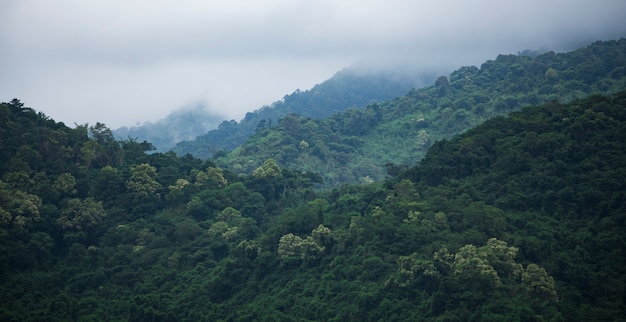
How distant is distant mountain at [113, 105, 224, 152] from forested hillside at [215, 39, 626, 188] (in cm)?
5429

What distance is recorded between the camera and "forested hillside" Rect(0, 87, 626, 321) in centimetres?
3161

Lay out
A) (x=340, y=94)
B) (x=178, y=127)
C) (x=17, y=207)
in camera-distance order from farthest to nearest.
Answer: (x=178, y=127) < (x=340, y=94) < (x=17, y=207)

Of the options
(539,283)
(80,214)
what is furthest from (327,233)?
(80,214)

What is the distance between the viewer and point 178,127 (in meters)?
130

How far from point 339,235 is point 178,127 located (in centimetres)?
9400

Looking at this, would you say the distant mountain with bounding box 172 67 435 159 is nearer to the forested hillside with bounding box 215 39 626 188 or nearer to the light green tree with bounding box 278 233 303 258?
the forested hillside with bounding box 215 39 626 188

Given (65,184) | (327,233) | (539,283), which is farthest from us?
(65,184)

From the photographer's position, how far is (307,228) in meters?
40.2

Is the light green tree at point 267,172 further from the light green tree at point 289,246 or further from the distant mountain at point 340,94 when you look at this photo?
the distant mountain at point 340,94

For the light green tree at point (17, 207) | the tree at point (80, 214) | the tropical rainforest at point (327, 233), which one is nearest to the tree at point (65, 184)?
the tropical rainforest at point (327, 233)

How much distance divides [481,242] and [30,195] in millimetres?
22952

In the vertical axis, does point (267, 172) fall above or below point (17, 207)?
below

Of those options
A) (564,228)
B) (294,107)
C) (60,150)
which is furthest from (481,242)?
(294,107)

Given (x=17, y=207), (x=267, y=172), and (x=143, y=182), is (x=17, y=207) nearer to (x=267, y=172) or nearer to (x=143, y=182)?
(x=143, y=182)
